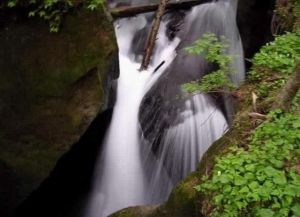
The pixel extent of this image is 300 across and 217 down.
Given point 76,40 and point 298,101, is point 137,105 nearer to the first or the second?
point 76,40

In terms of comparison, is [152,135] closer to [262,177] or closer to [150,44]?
[150,44]

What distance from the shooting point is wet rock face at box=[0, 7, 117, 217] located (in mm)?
5594

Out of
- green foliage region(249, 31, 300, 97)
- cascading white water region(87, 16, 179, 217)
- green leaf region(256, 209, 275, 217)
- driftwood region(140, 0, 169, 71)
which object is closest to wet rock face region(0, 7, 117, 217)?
cascading white water region(87, 16, 179, 217)

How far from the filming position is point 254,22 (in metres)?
7.68

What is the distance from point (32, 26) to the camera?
564 cm

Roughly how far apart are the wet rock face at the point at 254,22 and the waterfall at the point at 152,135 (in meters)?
0.82

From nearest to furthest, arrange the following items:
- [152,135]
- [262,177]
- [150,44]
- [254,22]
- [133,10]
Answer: [262,177]
[152,135]
[150,44]
[254,22]
[133,10]

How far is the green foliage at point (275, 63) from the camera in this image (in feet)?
14.2

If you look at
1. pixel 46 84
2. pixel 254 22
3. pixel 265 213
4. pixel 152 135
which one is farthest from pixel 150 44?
pixel 265 213

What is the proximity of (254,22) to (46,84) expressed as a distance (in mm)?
4107

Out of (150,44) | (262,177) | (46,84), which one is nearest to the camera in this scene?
(262,177)

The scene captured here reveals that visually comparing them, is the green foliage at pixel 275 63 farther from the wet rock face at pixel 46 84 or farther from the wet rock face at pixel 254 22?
the wet rock face at pixel 254 22

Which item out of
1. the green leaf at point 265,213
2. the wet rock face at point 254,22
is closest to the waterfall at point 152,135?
the wet rock face at point 254,22

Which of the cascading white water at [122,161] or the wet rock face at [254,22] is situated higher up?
the wet rock face at [254,22]
